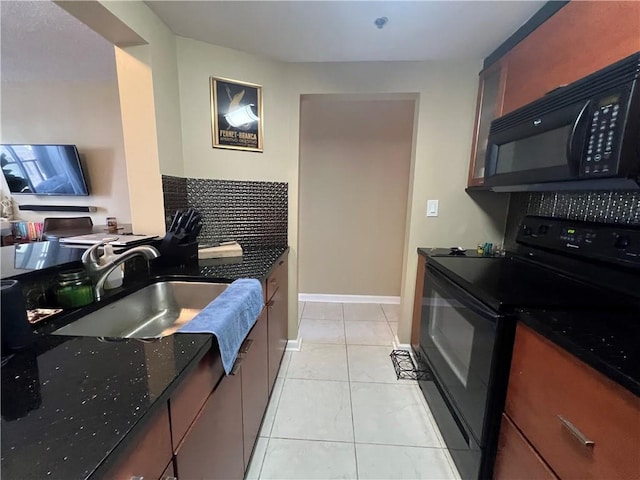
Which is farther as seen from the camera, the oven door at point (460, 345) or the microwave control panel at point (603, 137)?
the oven door at point (460, 345)

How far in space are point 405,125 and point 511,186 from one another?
5.97 ft

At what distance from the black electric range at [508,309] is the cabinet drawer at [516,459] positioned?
3 centimetres

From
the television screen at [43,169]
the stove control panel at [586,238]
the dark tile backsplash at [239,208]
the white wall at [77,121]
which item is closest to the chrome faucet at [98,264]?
the dark tile backsplash at [239,208]

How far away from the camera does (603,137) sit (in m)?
0.87

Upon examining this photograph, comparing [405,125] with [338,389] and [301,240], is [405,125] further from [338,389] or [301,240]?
[338,389]

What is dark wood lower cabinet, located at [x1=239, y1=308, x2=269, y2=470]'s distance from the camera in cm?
116

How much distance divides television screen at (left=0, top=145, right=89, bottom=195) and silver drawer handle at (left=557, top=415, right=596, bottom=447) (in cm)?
451

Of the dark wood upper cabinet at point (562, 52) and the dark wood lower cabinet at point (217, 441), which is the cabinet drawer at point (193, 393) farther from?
the dark wood upper cabinet at point (562, 52)

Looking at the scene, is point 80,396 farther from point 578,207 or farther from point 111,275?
point 578,207

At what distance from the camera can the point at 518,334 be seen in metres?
0.97

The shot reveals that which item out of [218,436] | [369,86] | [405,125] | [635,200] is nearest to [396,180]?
[405,125]

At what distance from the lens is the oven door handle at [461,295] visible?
3.44 ft

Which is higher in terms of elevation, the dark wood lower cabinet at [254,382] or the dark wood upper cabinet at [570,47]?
the dark wood upper cabinet at [570,47]

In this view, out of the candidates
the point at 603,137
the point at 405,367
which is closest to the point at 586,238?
the point at 603,137
